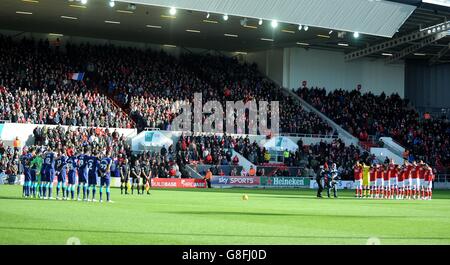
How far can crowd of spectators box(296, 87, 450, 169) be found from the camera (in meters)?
67.2

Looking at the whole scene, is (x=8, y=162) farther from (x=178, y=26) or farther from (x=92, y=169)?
(x=178, y=26)

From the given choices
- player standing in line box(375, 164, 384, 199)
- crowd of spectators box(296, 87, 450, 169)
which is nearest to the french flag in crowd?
crowd of spectators box(296, 87, 450, 169)

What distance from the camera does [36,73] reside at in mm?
57250

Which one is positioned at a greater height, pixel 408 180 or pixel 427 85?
pixel 427 85

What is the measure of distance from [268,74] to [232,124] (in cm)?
1370

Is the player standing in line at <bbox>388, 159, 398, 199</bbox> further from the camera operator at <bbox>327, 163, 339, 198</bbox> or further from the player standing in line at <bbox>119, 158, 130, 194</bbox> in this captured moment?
the player standing in line at <bbox>119, 158, 130, 194</bbox>

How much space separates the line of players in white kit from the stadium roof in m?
20.8

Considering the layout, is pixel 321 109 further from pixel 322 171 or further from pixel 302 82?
pixel 322 171

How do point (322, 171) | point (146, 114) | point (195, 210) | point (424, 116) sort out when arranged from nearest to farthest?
point (195, 210) → point (322, 171) → point (146, 114) → point (424, 116)

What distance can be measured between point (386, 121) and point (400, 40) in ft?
29.5

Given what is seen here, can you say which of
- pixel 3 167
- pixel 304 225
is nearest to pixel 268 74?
pixel 3 167

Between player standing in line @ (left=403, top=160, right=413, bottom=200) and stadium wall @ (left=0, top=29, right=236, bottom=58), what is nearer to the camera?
player standing in line @ (left=403, top=160, right=413, bottom=200)

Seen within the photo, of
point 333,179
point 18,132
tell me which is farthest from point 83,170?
point 18,132
